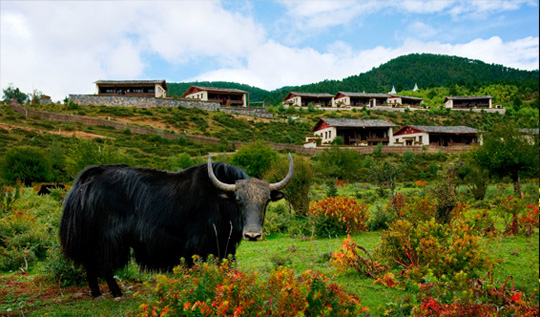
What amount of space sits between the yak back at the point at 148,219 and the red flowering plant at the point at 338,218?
585 centimetres

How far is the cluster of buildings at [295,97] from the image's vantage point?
7062 cm

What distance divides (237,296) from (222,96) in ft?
255

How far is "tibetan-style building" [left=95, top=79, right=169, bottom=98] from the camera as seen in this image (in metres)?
69.4

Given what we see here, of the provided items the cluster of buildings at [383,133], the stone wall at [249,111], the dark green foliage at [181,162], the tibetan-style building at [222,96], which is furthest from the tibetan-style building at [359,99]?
the dark green foliage at [181,162]

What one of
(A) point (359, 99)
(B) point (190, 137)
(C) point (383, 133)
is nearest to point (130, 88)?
(B) point (190, 137)

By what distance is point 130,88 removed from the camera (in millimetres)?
71312

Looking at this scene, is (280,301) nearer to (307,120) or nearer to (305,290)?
(305,290)

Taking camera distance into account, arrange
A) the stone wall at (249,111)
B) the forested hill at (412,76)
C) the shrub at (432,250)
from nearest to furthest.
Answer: the shrub at (432,250) → the stone wall at (249,111) → the forested hill at (412,76)

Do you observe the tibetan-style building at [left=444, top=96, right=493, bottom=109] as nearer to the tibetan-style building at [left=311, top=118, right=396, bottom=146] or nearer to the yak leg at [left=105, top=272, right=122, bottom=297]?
the tibetan-style building at [left=311, top=118, right=396, bottom=146]

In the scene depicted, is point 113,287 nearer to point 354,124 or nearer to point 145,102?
point 354,124

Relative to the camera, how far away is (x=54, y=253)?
640cm

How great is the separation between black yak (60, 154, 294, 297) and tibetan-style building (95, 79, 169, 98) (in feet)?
227

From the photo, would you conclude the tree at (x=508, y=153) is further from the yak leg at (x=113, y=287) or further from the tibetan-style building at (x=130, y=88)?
the tibetan-style building at (x=130, y=88)

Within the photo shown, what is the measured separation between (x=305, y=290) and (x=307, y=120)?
71.3m
